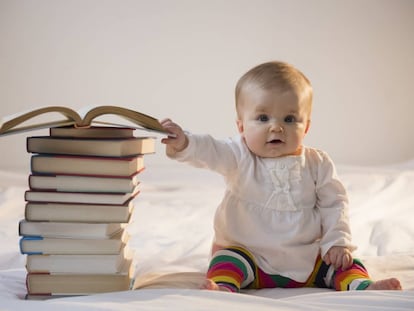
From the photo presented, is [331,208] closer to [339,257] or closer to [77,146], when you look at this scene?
[339,257]

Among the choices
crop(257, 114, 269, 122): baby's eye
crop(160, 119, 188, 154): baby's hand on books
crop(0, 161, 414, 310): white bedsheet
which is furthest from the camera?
crop(257, 114, 269, 122): baby's eye

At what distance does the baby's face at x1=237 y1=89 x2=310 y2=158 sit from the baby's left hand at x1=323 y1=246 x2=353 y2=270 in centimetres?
22

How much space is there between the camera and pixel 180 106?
11.2 feet

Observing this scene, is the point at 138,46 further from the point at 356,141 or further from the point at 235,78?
the point at 356,141

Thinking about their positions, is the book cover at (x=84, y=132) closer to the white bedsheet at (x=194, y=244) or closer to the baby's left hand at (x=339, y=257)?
the white bedsheet at (x=194, y=244)

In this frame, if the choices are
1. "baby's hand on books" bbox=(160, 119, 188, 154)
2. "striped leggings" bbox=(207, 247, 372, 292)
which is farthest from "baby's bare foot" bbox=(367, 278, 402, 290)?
"baby's hand on books" bbox=(160, 119, 188, 154)

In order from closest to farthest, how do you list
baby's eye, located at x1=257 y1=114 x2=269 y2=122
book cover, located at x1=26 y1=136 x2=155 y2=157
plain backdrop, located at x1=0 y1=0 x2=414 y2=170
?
1. book cover, located at x1=26 y1=136 x2=155 y2=157
2. baby's eye, located at x1=257 y1=114 x2=269 y2=122
3. plain backdrop, located at x1=0 y1=0 x2=414 y2=170

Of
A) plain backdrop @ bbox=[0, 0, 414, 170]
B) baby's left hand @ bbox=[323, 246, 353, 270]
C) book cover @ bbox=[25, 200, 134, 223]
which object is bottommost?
baby's left hand @ bbox=[323, 246, 353, 270]

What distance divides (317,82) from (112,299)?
9.05 feet

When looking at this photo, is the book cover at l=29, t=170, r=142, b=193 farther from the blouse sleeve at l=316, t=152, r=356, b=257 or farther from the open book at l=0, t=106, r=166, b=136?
the blouse sleeve at l=316, t=152, r=356, b=257

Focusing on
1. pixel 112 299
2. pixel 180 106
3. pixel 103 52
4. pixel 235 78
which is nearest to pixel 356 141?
pixel 235 78

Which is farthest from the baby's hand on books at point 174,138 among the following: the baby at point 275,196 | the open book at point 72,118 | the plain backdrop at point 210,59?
the plain backdrop at point 210,59

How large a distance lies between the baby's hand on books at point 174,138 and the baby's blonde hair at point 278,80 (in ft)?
0.62

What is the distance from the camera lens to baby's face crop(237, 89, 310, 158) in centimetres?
123
